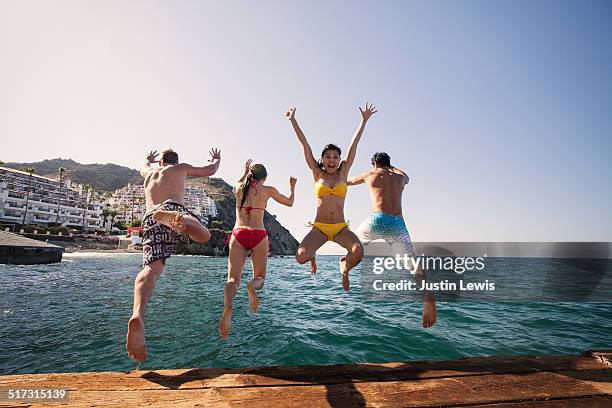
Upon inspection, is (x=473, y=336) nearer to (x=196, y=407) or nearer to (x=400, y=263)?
(x=400, y=263)

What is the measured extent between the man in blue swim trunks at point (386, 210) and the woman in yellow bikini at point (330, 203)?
50cm

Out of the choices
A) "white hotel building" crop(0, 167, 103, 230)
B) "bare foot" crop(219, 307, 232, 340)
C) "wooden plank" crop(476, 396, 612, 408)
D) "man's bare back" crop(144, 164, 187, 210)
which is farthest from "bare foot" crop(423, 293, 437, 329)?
"white hotel building" crop(0, 167, 103, 230)

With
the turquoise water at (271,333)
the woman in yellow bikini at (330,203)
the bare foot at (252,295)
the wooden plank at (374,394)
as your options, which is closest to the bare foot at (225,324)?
the bare foot at (252,295)

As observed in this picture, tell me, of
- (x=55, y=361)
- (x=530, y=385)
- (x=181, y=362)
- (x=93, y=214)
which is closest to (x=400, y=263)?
(x=530, y=385)

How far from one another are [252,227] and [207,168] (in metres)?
1.33

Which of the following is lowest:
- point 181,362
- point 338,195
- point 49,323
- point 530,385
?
point 49,323

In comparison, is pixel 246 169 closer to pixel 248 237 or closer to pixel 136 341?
pixel 248 237

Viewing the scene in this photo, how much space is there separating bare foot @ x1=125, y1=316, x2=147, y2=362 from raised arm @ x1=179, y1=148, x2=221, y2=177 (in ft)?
7.39

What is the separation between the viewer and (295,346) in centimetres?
763

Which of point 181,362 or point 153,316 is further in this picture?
point 153,316

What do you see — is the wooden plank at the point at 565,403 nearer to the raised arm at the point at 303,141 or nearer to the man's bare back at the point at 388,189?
the man's bare back at the point at 388,189

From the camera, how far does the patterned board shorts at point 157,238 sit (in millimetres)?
4273

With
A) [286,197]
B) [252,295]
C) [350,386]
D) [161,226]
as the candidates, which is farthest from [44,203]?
[350,386]

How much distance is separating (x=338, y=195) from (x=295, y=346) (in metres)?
4.63
